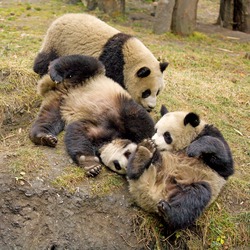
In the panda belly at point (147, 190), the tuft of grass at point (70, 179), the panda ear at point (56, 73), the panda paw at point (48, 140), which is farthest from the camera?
the panda ear at point (56, 73)

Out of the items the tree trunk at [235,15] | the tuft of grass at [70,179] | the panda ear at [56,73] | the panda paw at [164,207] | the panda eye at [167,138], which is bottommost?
the tree trunk at [235,15]

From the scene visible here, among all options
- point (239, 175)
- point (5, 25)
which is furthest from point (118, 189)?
point (5, 25)

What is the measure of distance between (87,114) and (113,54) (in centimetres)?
139

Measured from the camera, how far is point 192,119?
17.4 ft

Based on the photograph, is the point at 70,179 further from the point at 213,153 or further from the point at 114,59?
the point at 114,59

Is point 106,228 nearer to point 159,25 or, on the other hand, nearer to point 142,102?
point 142,102

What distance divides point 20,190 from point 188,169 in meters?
1.80

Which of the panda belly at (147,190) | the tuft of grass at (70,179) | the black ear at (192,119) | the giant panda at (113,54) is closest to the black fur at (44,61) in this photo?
the giant panda at (113,54)

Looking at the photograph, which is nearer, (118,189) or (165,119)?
(118,189)

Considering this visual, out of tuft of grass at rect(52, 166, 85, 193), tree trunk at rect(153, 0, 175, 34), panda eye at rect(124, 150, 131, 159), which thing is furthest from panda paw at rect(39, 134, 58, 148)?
tree trunk at rect(153, 0, 175, 34)

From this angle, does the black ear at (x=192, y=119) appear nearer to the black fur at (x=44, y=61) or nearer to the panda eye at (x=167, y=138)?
the panda eye at (x=167, y=138)

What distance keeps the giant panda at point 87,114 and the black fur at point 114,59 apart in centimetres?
50

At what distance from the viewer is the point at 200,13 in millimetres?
18172

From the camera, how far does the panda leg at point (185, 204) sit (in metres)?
4.61
